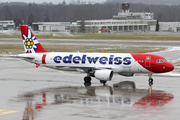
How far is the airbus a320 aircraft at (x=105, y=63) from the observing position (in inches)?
1442

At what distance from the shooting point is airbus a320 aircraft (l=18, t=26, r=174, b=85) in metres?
36.6

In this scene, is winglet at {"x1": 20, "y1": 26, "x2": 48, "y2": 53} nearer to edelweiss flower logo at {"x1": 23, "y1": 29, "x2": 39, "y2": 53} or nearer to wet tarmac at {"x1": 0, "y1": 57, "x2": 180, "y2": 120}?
edelweiss flower logo at {"x1": 23, "y1": 29, "x2": 39, "y2": 53}

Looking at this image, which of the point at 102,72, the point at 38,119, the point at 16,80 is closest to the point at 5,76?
the point at 16,80

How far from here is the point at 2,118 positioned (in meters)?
22.4

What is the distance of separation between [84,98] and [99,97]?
1541mm

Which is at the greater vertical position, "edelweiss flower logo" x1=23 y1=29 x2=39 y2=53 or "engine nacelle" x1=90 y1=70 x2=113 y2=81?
"edelweiss flower logo" x1=23 y1=29 x2=39 y2=53

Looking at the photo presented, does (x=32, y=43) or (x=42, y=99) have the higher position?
(x=32, y=43)

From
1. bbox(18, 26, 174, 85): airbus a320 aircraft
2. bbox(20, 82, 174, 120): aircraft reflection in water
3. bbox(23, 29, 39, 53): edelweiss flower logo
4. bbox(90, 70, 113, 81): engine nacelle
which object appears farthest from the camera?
bbox(23, 29, 39, 53): edelweiss flower logo

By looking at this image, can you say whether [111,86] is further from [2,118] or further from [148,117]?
[2,118]

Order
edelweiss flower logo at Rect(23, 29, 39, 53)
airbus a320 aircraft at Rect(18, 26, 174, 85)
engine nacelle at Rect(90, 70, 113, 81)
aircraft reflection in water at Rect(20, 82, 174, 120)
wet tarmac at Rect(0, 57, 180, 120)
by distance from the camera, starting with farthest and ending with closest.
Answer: edelweiss flower logo at Rect(23, 29, 39, 53) → airbus a320 aircraft at Rect(18, 26, 174, 85) → engine nacelle at Rect(90, 70, 113, 81) → aircraft reflection in water at Rect(20, 82, 174, 120) → wet tarmac at Rect(0, 57, 180, 120)

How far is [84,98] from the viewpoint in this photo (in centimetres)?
2930

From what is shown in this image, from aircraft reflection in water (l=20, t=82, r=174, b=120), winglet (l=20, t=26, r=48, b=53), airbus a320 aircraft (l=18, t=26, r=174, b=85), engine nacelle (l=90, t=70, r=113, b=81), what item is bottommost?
aircraft reflection in water (l=20, t=82, r=174, b=120)

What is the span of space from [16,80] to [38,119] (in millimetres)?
19327

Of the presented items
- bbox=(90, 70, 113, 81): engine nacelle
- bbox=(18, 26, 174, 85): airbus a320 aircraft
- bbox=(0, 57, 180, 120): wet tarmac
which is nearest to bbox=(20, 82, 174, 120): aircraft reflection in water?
bbox=(0, 57, 180, 120): wet tarmac
